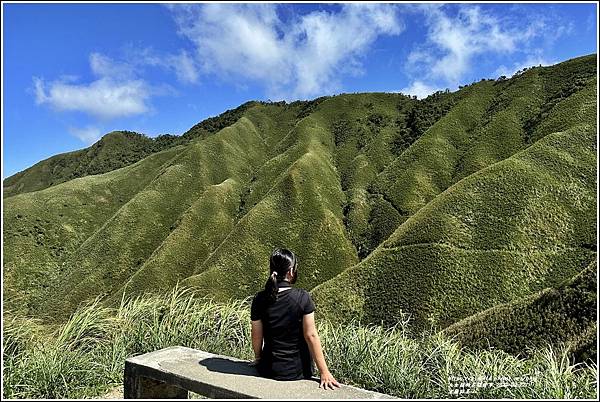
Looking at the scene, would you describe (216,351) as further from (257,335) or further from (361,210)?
(361,210)

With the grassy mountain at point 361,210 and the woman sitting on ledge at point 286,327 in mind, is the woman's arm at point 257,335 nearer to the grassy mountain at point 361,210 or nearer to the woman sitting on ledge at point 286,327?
the woman sitting on ledge at point 286,327

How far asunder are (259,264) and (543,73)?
66294 millimetres

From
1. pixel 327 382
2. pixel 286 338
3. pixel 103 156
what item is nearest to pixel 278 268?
pixel 286 338

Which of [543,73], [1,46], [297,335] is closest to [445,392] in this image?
[297,335]

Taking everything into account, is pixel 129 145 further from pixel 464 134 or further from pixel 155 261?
pixel 464 134

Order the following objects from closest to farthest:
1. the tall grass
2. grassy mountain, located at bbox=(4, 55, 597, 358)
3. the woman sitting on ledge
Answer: the woman sitting on ledge, the tall grass, grassy mountain, located at bbox=(4, 55, 597, 358)

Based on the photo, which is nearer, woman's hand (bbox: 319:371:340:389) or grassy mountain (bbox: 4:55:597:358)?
woman's hand (bbox: 319:371:340:389)

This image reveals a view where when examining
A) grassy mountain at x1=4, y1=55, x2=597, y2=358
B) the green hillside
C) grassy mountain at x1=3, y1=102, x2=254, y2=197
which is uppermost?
grassy mountain at x1=3, y1=102, x2=254, y2=197

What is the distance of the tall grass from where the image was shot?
21.3ft

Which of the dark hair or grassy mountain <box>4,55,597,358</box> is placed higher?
grassy mountain <box>4,55,597,358</box>

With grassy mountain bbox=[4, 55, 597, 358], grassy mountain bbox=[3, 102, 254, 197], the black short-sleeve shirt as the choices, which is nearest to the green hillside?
grassy mountain bbox=[4, 55, 597, 358]

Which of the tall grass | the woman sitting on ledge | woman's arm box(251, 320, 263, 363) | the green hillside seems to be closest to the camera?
the woman sitting on ledge

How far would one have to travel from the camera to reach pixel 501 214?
1988 inches

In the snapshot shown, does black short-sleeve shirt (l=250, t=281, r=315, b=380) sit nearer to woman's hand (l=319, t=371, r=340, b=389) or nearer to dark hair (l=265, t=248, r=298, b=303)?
dark hair (l=265, t=248, r=298, b=303)
